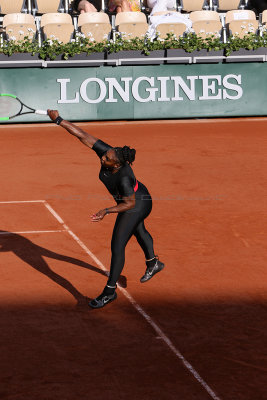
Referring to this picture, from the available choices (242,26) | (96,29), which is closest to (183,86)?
(242,26)

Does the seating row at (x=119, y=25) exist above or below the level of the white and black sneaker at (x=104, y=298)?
above

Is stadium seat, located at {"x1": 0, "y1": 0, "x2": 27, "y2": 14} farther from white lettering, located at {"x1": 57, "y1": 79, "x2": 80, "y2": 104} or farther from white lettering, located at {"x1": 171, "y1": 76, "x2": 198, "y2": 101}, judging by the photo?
white lettering, located at {"x1": 171, "y1": 76, "x2": 198, "y2": 101}

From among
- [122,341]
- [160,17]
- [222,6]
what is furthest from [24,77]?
[122,341]

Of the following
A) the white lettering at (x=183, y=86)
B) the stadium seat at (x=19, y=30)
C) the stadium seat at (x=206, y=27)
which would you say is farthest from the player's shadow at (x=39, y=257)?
the stadium seat at (x=206, y=27)

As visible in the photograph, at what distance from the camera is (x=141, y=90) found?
62.9 ft

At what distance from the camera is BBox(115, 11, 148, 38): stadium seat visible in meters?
19.2

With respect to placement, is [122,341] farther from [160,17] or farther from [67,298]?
[160,17]

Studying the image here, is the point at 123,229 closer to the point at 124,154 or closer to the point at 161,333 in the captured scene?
the point at 124,154

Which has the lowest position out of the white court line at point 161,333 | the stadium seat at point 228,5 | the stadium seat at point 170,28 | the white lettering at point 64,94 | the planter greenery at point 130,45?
the white court line at point 161,333

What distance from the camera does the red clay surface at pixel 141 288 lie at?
17.7ft

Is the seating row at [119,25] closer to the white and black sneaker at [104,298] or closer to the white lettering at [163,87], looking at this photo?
the white lettering at [163,87]

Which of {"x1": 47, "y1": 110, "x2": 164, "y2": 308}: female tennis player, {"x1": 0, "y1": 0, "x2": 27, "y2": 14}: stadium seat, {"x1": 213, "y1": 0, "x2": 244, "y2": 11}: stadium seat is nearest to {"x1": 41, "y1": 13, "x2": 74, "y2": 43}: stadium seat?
{"x1": 0, "y1": 0, "x2": 27, "y2": 14}: stadium seat

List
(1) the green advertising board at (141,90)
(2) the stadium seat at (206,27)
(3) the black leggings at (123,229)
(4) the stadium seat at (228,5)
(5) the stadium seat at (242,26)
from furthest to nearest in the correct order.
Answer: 1. (4) the stadium seat at (228,5)
2. (5) the stadium seat at (242,26)
3. (2) the stadium seat at (206,27)
4. (1) the green advertising board at (141,90)
5. (3) the black leggings at (123,229)

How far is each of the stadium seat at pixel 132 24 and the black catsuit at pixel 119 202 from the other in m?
13.1
